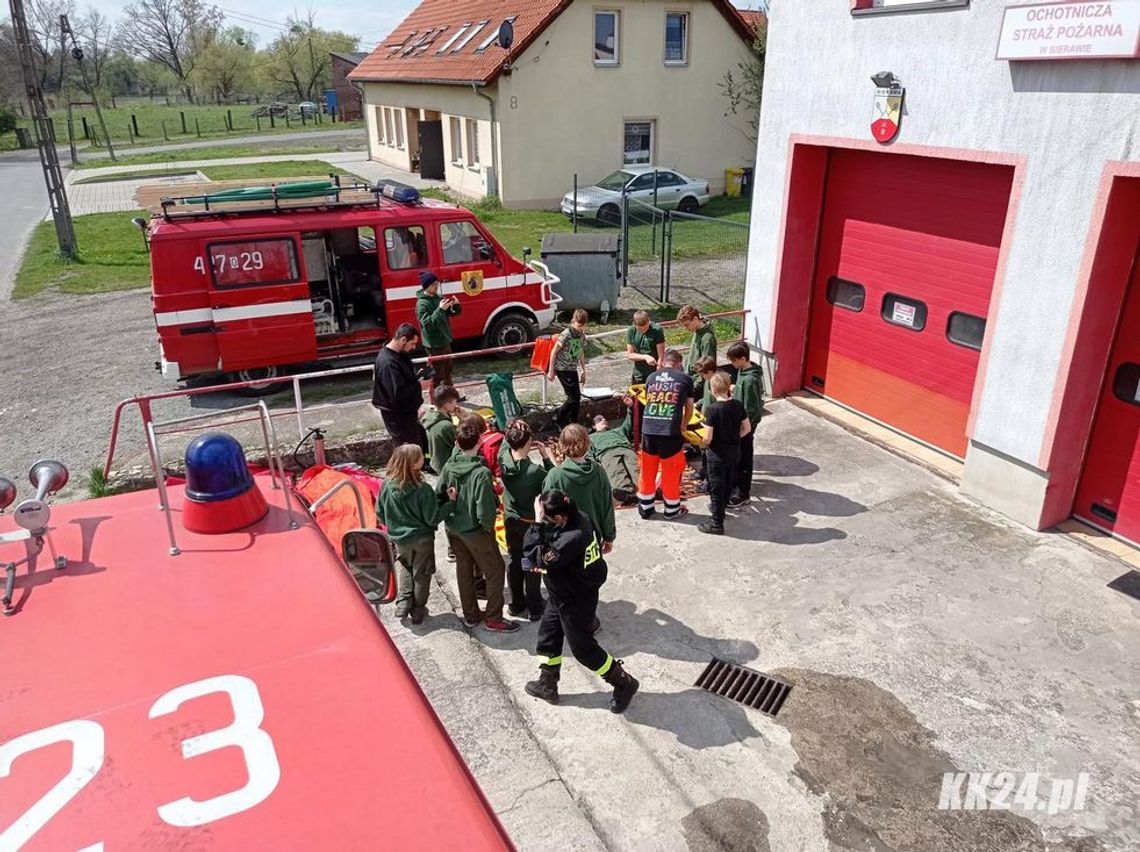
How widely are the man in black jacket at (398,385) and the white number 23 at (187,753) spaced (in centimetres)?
527

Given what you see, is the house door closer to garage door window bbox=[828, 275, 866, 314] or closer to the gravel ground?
the gravel ground

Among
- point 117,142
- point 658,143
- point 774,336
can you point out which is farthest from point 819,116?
point 117,142

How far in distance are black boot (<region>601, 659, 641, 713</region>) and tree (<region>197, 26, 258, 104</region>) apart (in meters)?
91.9

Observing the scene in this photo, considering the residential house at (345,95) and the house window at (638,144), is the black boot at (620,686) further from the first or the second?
the residential house at (345,95)

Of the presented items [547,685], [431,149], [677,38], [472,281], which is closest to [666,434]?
[547,685]

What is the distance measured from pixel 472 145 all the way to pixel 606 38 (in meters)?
5.38

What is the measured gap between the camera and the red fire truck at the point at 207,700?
1.99m

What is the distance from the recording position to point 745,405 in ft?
23.9

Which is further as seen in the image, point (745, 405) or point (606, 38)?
point (606, 38)

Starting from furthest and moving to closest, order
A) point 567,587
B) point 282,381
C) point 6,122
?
point 6,122
point 282,381
point 567,587

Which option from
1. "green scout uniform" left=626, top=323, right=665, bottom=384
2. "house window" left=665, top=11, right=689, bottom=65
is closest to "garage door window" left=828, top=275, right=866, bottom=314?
"green scout uniform" left=626, top=323, right=665, bottom=384

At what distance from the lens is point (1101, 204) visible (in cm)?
593

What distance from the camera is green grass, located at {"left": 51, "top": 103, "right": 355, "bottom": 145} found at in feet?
179

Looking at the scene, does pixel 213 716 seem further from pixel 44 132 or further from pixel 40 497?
pixel 44 132
